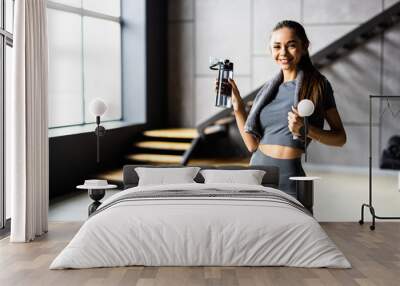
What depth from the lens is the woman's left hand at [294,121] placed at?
619 centimetres

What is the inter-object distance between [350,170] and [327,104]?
515 cm

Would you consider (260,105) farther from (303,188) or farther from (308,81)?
(303,188)

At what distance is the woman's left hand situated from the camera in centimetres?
619

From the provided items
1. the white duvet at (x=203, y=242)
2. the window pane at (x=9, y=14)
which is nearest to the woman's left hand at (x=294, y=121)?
the white duvet at (x=203, y=242)

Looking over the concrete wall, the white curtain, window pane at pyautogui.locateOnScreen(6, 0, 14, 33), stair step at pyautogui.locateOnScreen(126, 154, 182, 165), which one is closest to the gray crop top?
the white curtain

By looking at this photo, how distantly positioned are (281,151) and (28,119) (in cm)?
214

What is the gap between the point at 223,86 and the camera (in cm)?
680

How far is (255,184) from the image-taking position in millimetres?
6520

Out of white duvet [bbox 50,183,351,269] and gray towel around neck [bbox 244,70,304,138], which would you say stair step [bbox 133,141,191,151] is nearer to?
Result: gray towel around neck [bbox 244,70,304,138]

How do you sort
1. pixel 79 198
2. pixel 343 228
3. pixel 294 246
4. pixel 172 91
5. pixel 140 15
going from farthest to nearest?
1. pixel 172 91
2. pixel 140 15
3. pixel 79 198
4. pixel 343 228
5. pixel 294 246

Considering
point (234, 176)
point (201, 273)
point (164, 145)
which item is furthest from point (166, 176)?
point (164, 145)

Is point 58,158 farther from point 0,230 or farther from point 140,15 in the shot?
point 140,15

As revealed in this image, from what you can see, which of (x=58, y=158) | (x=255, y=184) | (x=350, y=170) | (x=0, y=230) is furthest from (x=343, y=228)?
(x=350, y=170)

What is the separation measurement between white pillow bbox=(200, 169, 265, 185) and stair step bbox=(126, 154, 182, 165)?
3.74 meters
